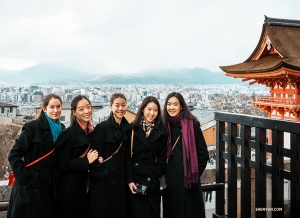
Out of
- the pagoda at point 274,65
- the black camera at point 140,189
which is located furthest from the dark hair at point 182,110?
the pagoda at point 274,65

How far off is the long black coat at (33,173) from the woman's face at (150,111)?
724mm

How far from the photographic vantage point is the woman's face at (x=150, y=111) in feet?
7.93

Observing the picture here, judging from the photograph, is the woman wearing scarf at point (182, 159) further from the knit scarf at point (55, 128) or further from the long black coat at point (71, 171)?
the knit scarf at point (55, 128)

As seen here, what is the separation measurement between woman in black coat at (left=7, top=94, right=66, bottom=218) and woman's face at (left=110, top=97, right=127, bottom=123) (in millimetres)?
441

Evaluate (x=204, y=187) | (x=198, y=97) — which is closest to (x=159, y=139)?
(x=204, y=187)

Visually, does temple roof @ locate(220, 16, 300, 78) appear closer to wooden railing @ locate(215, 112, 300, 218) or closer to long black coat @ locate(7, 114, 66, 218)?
→ wooden railing @ locate(215, 112, 300, 218)

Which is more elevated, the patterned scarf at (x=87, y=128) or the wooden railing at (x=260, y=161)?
the patterned scarf at (x=87, y=128)

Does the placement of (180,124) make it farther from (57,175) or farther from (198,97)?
(198,97)

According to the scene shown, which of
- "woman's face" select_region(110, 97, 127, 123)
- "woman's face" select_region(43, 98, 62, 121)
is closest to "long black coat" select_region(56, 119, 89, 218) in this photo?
"woman's face" select_region(43, 98, 62, 121)

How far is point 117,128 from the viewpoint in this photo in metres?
2.36

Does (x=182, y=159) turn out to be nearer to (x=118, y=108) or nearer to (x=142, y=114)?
(x=142, y=114)

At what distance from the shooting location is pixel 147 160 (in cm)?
241

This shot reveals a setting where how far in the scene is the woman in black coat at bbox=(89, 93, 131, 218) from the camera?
2312 mm

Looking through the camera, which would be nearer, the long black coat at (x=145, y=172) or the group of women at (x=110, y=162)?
the group of women at (x=110, y=162)
